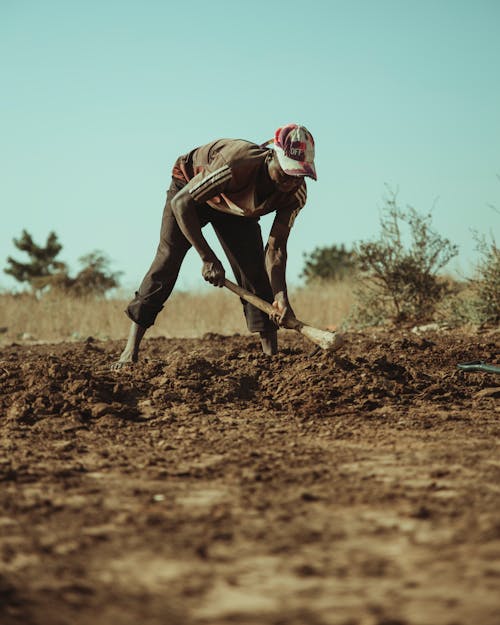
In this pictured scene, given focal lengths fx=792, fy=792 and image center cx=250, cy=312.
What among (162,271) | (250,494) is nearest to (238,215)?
(162,271)

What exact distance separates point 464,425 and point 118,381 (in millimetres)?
2165

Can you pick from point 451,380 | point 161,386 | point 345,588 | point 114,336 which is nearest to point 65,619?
point 345,588

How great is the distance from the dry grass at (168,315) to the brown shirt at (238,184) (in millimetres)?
6933

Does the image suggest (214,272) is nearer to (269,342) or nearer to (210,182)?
(210,182)

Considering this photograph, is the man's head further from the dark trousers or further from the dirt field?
the dirt field

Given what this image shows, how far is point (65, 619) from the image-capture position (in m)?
1.81

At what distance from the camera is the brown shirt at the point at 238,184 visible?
4.90 meters

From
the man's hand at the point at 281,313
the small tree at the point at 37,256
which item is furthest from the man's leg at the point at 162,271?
the small tree at the point at 37,256

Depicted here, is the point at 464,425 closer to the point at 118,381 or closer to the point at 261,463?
the point at 261,463

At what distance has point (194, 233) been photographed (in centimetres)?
516

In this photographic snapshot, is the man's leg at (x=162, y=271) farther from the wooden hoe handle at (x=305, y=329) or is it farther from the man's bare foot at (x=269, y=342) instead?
the man's bare foot at (x=269, y=342)

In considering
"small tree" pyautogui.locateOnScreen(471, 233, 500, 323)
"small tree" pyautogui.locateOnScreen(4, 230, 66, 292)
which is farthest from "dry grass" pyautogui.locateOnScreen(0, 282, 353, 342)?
"small tree" pyautogui.locateOnScreen(4, 230, 66, 292)

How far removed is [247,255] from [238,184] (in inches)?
27.5

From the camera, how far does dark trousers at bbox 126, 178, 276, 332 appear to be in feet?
18.1
